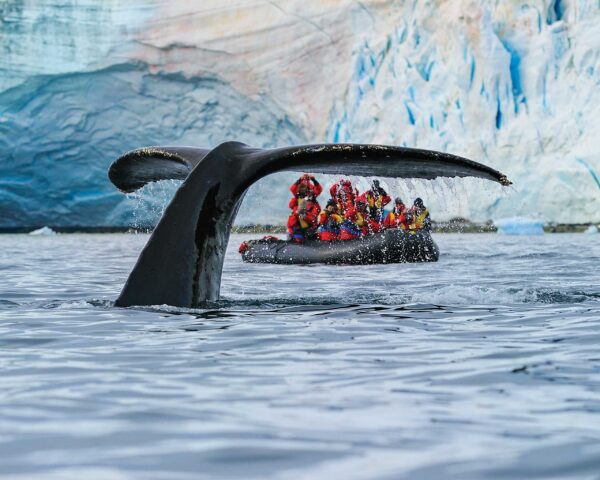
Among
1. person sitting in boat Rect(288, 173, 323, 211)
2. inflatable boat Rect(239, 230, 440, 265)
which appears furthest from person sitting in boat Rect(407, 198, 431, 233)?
person sitting in boat Rect(288, 173, 323, 211)

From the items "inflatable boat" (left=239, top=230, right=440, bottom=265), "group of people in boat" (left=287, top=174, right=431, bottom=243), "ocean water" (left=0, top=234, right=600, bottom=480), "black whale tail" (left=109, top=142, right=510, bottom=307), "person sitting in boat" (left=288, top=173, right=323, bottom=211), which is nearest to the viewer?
A: "ocean water" (left=0, top=234, right=600, bottom=480)

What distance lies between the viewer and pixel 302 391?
3.26 meters

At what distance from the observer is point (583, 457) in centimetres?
242

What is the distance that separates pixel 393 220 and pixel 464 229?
23.3 meters

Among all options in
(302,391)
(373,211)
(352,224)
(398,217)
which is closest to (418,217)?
(398,217)

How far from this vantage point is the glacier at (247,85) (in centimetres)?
3341

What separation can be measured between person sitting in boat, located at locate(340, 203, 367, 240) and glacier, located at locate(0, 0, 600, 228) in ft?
54.7

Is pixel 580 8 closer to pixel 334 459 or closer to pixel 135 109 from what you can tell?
pixel 135 109

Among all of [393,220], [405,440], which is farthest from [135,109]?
[405,440]

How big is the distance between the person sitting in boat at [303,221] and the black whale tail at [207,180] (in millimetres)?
10713

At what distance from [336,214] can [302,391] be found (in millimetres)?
13482

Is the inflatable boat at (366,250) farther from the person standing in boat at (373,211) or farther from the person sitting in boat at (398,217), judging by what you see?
the person sitting in boat at (398,217)

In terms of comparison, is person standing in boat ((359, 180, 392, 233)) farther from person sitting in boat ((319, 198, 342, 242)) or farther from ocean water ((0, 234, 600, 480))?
ocean water ((0, 234, 600, 480))

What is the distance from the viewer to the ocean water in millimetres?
2389
